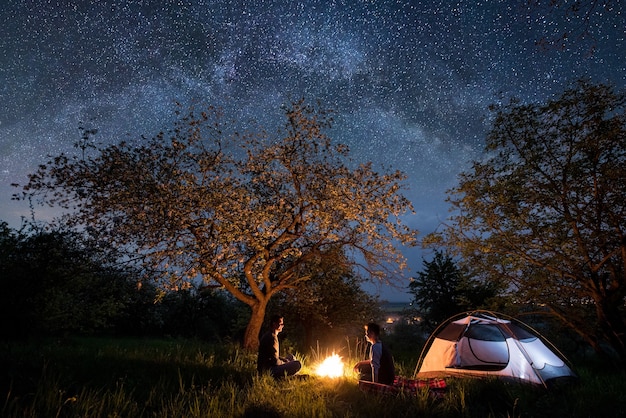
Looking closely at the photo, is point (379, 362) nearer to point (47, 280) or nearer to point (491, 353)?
point (491, 353)

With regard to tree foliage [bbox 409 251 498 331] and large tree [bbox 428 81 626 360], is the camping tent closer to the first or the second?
large tree [bbox 428 81 626 360]

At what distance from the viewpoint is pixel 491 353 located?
486 inches

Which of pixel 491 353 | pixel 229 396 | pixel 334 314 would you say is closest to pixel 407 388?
pixel 229 396

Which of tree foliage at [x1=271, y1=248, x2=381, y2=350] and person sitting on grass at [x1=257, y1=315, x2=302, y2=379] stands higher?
tree foliage at [x1=271, y1=248, x2=381, y2=350]

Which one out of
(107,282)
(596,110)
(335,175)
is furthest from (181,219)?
(596,110)

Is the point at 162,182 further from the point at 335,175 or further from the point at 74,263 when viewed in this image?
the point at 335,175

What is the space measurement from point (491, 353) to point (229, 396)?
29.3 ft

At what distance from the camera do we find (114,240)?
1484 centimetres

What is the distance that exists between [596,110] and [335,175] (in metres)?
9.38

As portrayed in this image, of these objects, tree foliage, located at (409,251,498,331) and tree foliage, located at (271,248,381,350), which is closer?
tree foliage, located at (271,248,381,350)

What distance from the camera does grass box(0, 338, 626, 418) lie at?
581 centimetres

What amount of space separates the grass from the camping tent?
64 centimetres

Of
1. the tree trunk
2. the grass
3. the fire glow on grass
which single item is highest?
the tree trunk

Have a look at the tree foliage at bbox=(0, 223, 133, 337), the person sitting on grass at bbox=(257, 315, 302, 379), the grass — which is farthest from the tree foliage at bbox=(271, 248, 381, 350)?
the grass
